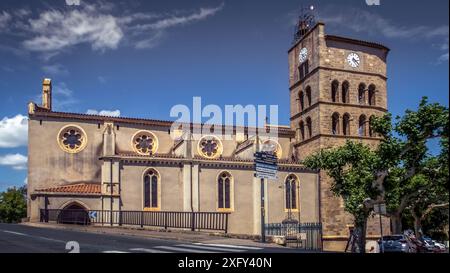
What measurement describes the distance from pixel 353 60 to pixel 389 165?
1099 inches

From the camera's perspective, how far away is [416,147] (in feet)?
40.5

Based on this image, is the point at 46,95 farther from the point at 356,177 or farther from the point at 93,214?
the point at 356,177

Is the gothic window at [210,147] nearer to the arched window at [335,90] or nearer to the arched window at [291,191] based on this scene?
the arched window at [291,191]

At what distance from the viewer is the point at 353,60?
43844 millimetres

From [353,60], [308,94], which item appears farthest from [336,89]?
[353,60]

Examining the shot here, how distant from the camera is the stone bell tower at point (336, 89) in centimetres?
4200

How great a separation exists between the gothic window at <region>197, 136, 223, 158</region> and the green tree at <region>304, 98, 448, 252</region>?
1585cm

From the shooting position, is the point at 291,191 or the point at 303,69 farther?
the point at 303,69

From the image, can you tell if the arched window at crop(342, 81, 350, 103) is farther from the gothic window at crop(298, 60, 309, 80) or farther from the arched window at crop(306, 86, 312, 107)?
the gothic window at crop(298, 60, 309, 80)

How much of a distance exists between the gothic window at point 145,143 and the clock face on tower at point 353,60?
19190 millimetres

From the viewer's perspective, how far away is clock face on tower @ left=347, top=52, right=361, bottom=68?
43531 mm
